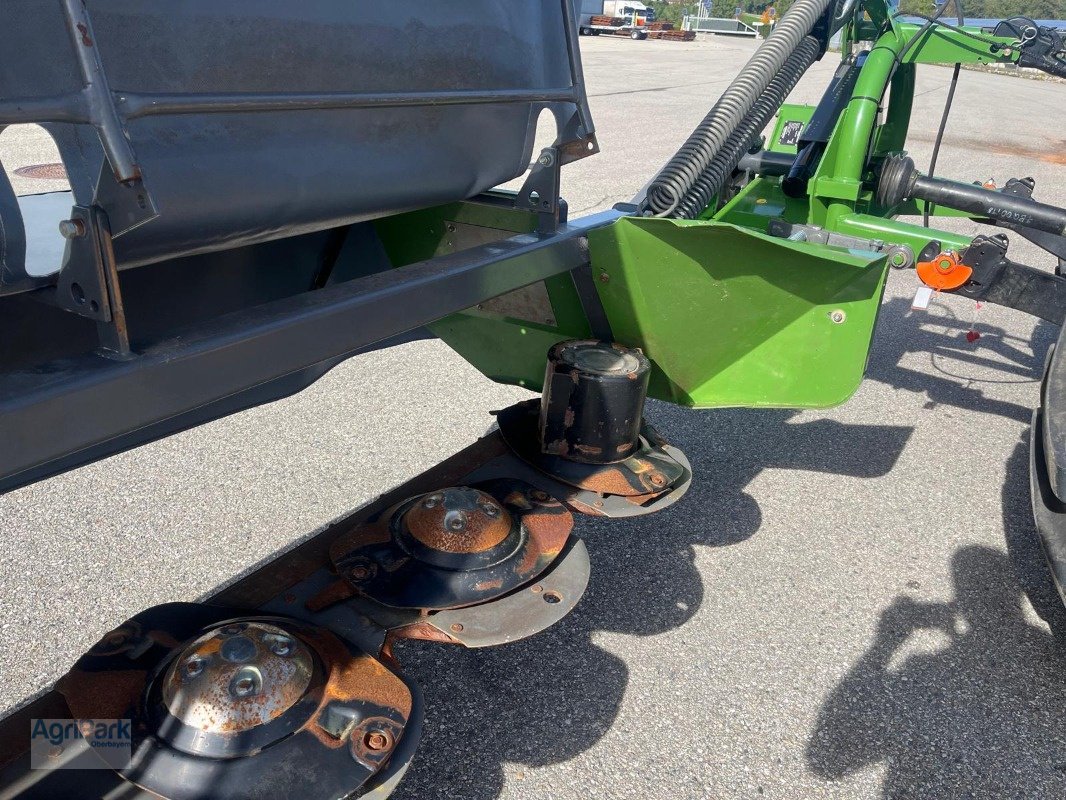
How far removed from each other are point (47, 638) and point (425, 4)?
5.68 ft

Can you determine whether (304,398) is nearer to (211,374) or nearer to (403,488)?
(403,488)

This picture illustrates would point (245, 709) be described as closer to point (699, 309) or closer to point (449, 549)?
point (449, 549)

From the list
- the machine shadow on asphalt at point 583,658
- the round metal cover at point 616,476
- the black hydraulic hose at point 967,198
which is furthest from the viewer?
the black hydraulic hose at point 967,198

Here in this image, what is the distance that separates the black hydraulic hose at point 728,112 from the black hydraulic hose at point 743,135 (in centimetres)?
4

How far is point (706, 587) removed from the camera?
244 cm

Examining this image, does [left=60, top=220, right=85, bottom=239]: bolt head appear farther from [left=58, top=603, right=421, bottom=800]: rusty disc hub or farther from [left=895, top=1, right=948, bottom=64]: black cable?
[left=895, top=1, right=948, bottom=64]: black cable

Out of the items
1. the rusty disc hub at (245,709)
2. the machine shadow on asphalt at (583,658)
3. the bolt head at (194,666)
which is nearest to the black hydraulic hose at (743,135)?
the machine shadow on asphalt at (583,658)

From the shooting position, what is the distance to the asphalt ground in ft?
6.18

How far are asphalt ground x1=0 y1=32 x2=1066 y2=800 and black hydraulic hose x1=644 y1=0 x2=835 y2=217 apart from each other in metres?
1.01

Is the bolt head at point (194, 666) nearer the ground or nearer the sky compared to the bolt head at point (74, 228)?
nearer the ground

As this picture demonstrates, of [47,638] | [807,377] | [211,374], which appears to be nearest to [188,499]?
[47,638]

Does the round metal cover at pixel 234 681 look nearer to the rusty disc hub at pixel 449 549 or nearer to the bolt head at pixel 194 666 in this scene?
the bolt head at pixel 194 666

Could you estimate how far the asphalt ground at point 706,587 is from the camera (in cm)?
Answer: 188

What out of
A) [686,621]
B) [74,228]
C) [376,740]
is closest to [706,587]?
[686,621]
